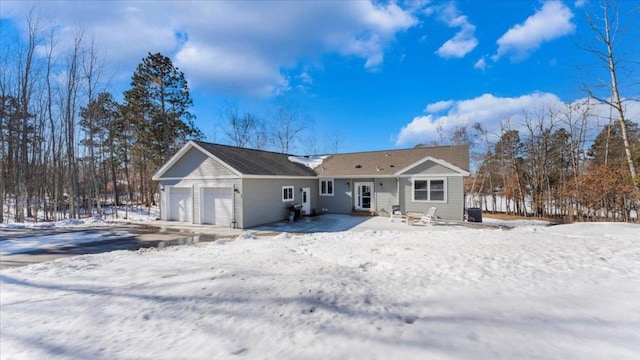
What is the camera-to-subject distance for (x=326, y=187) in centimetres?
1917

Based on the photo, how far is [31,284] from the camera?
614 cm

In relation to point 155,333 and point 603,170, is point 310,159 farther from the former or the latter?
point 155,333

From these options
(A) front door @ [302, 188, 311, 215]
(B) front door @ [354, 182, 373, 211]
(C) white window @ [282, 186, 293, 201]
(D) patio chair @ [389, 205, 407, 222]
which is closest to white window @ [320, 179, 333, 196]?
(A) front door @ [302, 188, 311, 215]

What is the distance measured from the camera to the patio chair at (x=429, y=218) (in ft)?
47.3

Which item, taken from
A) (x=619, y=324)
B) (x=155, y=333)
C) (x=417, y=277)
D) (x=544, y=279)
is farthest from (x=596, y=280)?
(x=155, y=333)

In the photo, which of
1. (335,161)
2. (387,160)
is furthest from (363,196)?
(335,161)

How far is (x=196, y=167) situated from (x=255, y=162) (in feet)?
10.5

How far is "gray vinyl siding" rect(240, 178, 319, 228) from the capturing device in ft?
46.4

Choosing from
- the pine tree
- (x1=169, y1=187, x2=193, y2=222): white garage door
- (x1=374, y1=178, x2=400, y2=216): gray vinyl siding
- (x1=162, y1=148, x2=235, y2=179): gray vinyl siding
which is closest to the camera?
(x1=162, y1=148, x2=235, y2=179): gray vinyl siding

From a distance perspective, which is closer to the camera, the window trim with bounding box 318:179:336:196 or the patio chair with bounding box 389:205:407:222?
the patio chair with bounding box 389:205:407:222

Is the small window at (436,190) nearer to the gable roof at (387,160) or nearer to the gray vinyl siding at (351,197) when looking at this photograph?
the gable roof at (387,160)

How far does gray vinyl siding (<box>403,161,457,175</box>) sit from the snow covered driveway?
8.08 m

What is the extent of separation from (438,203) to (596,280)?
10.4m

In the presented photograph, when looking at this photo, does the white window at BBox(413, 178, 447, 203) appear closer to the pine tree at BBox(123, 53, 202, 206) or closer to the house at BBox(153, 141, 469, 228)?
the house at BBox(153, 141, 469, 228)
